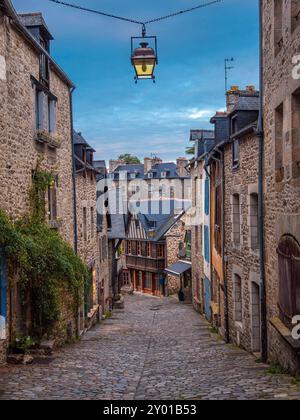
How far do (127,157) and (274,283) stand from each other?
2994 inches

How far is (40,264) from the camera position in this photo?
10.4m

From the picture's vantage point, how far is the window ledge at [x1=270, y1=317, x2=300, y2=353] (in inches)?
293

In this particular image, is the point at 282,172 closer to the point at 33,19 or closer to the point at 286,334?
the point at 286,334

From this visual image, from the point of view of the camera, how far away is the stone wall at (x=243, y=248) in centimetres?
1173

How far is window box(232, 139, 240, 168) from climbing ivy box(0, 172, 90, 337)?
4.70m

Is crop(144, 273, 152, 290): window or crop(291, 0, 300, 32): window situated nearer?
crop(291, 0, 300, 32): window

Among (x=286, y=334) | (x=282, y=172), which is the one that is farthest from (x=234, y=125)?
(x=286, y=334)

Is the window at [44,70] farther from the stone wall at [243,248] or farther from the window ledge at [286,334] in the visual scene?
the window ledge at [286,334]

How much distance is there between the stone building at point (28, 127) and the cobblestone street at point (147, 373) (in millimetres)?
1242

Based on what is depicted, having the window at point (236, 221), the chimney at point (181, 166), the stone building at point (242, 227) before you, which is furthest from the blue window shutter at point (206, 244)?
the chimney at point (181, 166)

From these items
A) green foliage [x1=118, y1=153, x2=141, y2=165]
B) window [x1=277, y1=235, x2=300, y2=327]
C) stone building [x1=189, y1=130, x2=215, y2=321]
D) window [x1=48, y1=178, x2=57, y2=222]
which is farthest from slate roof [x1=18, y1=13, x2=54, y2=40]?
green foliage [x1=118, y1=153, x2=141, y2=165]

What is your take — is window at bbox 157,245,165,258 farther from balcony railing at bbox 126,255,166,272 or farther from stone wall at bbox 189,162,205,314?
stone wall at bbox 189,162,205,314
